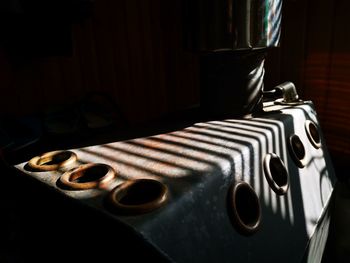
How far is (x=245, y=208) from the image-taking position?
1.03 meters

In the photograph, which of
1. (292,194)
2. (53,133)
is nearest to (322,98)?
(292,194)

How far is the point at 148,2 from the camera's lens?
209cm

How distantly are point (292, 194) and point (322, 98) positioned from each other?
3.23ft

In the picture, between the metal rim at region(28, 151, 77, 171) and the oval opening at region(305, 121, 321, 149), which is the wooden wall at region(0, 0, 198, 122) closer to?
the metal rim at region(28, 151, 77, 171)

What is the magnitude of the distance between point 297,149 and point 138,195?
0.83 m

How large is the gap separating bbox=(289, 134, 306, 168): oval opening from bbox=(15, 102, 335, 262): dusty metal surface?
0.02 meters

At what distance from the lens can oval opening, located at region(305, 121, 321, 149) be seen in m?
1.47

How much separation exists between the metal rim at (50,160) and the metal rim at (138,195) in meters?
0.26

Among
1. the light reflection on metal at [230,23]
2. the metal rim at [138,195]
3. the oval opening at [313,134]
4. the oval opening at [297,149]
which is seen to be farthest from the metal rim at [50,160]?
the oval opening at [313,134]

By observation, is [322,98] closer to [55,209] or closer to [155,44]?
[155,44]

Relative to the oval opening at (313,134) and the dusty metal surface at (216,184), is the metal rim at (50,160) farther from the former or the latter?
the oval opening at (313,134)

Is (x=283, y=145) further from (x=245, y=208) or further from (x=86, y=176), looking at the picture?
(x=86, y=176)

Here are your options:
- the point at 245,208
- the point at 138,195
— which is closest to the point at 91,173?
the point at 138,195

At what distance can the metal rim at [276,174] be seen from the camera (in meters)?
1.09
